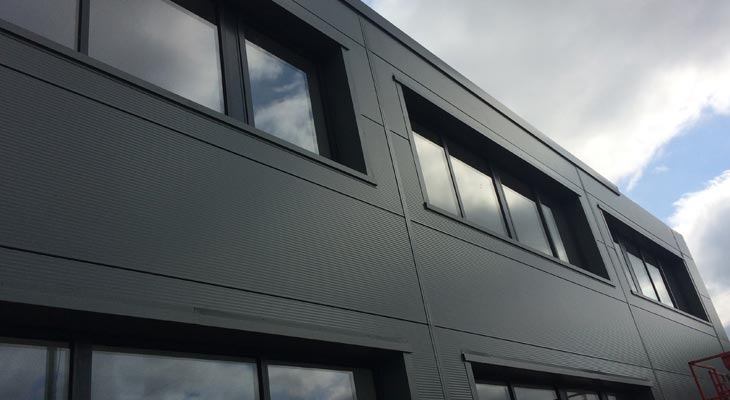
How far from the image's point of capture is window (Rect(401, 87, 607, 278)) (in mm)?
10742

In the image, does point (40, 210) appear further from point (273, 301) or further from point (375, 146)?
point (375, 146)

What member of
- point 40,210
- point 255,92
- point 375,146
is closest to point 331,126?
point 375,146

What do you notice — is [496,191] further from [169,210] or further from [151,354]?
[151,354]

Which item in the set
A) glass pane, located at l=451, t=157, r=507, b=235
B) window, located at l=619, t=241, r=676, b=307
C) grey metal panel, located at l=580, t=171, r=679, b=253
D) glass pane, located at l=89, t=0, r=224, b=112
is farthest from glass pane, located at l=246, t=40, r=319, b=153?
window, located at l=619, t=241, r=676, b=307

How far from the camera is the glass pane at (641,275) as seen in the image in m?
17.1

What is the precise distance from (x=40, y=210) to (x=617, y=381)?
1039 cm

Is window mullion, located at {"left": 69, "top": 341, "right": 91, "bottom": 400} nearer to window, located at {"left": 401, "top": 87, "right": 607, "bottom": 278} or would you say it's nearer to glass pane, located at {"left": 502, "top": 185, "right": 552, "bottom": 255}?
window, located at {"left": 401, "top": 87, "right": 607, "bottom": 278}

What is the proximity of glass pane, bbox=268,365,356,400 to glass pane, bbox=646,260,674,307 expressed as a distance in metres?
14.3

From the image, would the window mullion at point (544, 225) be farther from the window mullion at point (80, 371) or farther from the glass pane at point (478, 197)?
the window mullion at point (80, 371)

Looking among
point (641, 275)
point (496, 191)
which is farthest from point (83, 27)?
point (641, 275)

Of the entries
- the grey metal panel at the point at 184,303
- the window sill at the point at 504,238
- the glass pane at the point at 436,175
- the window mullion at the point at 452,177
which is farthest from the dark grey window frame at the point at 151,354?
the window mullion at the point at 452,177

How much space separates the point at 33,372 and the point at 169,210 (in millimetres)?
1751

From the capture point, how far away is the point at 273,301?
6059mm

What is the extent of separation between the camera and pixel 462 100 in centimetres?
1209
